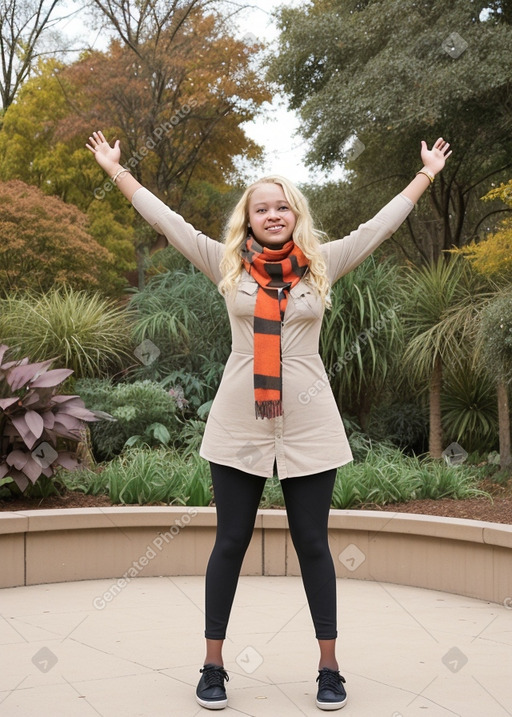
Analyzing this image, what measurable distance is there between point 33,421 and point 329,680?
266 centimetres

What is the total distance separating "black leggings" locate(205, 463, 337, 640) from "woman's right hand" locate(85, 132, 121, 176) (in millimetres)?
1056

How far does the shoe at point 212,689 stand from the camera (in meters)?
2.67

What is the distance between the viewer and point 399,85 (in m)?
10.6

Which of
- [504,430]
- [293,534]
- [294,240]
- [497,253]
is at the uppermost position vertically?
[497,253]

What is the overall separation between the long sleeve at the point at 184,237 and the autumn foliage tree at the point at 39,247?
9887 millimetres

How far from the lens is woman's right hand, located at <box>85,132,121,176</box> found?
291 centimetres

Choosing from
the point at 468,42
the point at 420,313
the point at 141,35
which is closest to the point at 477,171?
the point at 468,42

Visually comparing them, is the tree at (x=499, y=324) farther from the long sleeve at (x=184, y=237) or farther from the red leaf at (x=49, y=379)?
the long sleeve at (x=184, y=237)

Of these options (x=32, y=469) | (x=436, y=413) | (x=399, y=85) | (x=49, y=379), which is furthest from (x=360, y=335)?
(x=399, y=85)

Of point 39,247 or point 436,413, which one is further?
point 39,247

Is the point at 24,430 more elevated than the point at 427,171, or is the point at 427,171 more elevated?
the point at 427,171

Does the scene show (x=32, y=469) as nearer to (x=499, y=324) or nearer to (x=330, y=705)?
(x=330, y=705)

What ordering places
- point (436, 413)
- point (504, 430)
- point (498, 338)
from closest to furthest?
point (498, 338), point (504, 430), point (436, 413)

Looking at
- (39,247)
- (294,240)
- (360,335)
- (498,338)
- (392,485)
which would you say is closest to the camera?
(294,240)
